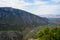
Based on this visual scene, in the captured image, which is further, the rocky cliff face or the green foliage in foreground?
the rocky cliff face

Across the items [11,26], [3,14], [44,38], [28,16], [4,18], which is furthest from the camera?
[28,16]

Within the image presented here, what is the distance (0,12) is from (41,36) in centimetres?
14805

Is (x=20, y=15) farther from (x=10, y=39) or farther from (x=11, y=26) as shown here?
(x=10, y=39)

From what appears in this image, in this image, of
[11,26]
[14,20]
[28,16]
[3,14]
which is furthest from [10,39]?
[28,16]

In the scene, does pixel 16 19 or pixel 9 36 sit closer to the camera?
pixel 9 36

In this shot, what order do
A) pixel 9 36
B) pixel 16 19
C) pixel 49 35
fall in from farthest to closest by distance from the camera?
pixel 16 19
pixel 9 36
pixel 49 35

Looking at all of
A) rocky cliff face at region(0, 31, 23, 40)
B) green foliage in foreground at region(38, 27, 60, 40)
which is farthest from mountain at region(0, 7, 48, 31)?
green foliage in foreground at region(38, 27, 60, 40)

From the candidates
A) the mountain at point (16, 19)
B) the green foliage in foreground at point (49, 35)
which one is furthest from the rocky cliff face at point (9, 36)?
the green foliage in foreground at point (49, 35)

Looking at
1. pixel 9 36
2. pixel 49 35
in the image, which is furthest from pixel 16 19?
pixel 49 35

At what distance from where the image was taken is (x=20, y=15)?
17912cm

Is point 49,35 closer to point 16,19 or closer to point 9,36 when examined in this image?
point 9,36

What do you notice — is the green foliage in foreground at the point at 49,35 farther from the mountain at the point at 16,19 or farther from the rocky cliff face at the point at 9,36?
the mountain at the point at 16,19

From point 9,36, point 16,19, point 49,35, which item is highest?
point 49,35

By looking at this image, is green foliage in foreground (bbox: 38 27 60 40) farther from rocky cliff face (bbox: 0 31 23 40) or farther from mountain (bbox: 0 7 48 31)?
mountain (bbox: 0 7 48 31)
